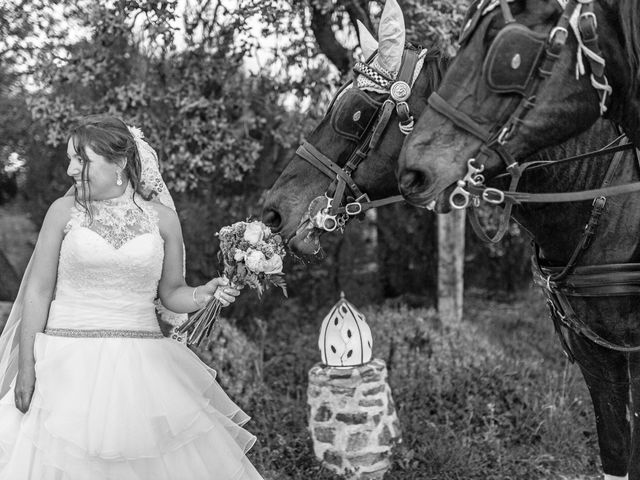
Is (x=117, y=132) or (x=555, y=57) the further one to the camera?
(x=117, y=132)

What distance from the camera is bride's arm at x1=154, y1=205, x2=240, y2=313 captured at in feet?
9.71

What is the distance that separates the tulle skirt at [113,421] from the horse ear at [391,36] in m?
1.64

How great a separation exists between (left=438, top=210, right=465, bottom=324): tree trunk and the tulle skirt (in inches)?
161

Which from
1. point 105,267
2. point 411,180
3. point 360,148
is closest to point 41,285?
point 105,267

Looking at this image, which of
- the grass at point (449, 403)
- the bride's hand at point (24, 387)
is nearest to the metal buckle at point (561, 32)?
the bride's hand at point (24, 387)

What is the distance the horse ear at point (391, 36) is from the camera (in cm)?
280

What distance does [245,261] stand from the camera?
9.17ft

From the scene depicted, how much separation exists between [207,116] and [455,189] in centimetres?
340

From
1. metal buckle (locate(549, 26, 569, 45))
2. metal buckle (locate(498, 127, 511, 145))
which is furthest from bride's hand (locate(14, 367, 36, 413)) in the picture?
metal buckle (locate(549, 26, 569, 45))

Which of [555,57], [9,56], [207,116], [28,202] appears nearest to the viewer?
[555,57]

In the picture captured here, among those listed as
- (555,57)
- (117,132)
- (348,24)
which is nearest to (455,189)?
(555,57)

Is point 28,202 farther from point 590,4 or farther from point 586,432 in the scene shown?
point 590,4

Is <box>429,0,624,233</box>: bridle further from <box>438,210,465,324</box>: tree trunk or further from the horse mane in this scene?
<box>438,210,465,324</box>: tree trunk

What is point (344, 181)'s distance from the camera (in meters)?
2.93
